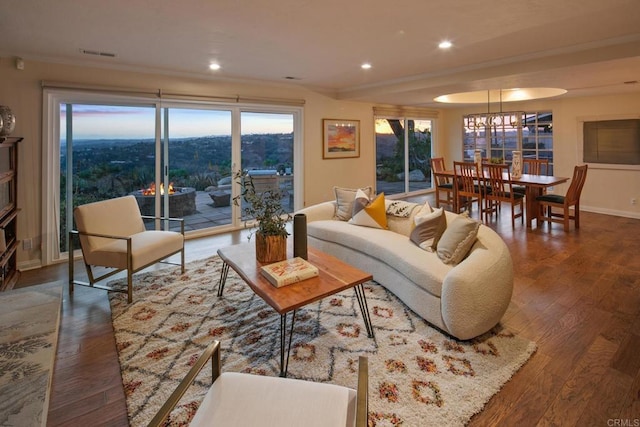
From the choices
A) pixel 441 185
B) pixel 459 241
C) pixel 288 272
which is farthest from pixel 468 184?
pixel 288 272

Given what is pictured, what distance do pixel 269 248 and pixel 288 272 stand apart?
376mm

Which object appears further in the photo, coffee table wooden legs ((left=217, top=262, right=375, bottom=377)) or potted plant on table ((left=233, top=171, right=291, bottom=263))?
potted plant on table ((left=233, top=171, right=291, bottom=263))

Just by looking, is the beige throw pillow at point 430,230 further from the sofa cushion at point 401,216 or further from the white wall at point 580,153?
the white wall at point 580,153

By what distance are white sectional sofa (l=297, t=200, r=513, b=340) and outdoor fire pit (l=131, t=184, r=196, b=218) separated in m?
2.74

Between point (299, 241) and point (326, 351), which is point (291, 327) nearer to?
point (326, 351)

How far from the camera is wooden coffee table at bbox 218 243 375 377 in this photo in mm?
2070

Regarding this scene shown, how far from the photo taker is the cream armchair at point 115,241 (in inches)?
122

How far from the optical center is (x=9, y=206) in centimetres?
353

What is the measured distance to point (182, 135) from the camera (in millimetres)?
5020

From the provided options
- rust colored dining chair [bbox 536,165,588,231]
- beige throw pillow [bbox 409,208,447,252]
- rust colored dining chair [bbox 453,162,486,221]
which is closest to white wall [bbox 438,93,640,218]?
rust colored dining chair [bbox 536,165,588,231]

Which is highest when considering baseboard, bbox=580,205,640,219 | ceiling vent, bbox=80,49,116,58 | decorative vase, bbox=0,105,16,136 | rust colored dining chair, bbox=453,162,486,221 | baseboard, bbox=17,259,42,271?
ceiling vent, bbox=80,49,116,58

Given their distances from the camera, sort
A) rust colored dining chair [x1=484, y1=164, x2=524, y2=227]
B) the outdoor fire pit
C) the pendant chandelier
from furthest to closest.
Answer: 1. the pendant chandelier
2. rust colored dining chair [x1=484, y1=164, x2=524, y2=227]
3. the outdoor fire pit

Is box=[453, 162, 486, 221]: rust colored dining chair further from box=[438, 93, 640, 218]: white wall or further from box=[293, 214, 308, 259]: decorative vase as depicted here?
box=[293, 214, 308, 259]: decorative vase

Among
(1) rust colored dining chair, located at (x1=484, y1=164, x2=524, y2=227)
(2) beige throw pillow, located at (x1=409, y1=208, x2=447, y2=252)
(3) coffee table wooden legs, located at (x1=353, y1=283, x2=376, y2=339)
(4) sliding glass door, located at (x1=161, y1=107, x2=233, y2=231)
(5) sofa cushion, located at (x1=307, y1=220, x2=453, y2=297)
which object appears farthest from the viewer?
(1) rust colored dining chair, located at (x1=484, y1=164, x2=524, y2=227)
